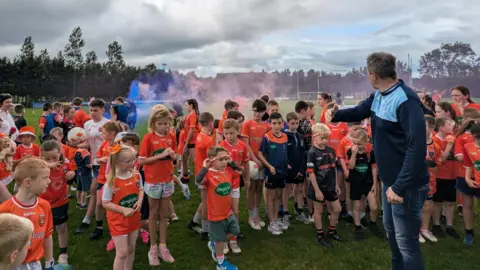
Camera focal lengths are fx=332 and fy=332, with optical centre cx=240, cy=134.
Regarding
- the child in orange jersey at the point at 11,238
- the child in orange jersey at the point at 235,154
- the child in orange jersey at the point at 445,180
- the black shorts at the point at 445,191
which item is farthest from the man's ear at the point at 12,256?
the black shorts at the point at 445,191

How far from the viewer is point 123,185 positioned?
12.5ft

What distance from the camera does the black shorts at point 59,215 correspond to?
14.1 feet

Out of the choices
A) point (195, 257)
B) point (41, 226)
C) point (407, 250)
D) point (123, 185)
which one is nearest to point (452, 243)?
point (407, 250)

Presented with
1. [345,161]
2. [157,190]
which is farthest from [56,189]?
[345,161]

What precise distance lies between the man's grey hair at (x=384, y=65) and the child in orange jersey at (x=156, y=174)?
279 centimetres

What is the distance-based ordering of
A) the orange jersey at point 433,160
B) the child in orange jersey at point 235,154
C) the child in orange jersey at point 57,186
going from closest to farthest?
1. the child in orange jersey at point 57,186
2. the child in orange jersey at point 235,154
3. the orange jersey at point 433,160

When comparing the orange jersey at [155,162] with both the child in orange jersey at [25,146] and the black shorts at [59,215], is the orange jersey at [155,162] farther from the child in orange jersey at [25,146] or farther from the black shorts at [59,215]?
the child in orange jersey at [25,146]

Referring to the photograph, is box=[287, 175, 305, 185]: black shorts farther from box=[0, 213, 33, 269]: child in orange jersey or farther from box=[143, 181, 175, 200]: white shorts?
box=[0, 213, 33, 269]: child in orange jersey

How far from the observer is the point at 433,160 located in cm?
534

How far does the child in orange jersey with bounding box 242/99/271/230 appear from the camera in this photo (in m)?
5.96

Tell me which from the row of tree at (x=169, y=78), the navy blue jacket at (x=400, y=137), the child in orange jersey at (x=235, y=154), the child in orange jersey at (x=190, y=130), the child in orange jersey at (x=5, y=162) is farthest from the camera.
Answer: the row of tree at (x=169, y=78)

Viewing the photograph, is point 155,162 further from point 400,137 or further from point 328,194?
point 400,137

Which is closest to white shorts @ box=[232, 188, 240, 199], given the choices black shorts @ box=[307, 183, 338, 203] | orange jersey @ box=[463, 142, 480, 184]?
black shorts @ box=[307, 183, 338, 203]

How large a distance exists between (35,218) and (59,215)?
138cm
